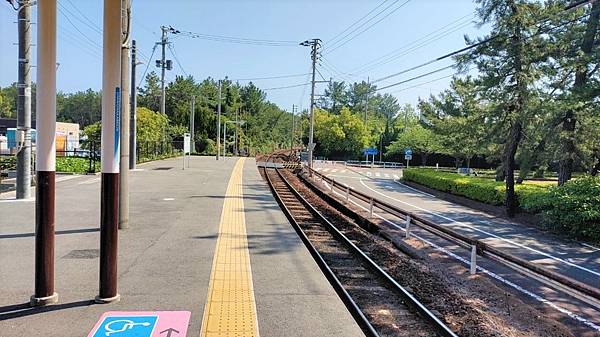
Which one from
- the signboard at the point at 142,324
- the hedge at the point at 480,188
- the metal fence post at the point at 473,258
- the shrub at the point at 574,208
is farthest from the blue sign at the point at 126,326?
the hedge at the point at 480,188

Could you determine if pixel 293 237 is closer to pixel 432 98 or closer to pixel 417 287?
pixel 417 287

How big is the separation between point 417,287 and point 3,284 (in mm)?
6633

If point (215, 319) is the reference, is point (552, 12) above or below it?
above

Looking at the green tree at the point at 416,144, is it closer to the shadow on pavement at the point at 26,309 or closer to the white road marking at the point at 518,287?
the white road marking at the point at 518,287

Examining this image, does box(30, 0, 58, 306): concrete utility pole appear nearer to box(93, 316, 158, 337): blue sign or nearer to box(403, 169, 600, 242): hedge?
box(93, 316, 158, 337): blue sign

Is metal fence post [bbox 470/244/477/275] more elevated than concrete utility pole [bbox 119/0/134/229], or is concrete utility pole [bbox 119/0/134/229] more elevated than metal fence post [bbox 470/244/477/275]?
concrete utility pole [bbox 119/0/134/229]

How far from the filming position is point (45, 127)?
5375 millimetres

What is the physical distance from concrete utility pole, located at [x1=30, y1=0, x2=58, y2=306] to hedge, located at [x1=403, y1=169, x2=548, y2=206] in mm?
17296

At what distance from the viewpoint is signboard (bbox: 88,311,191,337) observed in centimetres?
497

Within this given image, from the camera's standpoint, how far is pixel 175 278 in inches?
280

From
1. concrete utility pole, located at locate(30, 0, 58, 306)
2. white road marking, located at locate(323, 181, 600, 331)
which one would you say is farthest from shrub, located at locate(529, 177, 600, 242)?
concrete utility pole, located at locate(30, 0, 58, 306)

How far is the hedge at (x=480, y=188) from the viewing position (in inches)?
829

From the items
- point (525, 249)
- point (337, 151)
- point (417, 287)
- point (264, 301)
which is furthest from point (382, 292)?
point (337, 151)

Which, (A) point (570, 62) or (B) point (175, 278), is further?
(A) point (570, 62)
